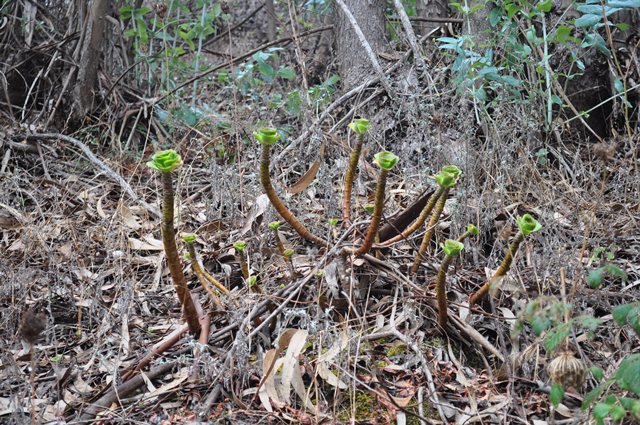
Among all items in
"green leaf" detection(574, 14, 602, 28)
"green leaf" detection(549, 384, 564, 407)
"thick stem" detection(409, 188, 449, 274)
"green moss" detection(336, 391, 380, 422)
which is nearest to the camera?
"green leaf" detection(549, 384, 564, 407)

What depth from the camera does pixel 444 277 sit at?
2.15m

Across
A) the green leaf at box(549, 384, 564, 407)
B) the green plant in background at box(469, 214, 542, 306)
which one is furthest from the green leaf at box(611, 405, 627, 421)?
the green plant in background at box(469, 214, 542, 306)

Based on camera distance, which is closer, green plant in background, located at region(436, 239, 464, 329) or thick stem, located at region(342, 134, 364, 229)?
green plant in background, located at region(436, 239, 464, 329)

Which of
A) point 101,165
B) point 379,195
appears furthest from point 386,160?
point 101,165

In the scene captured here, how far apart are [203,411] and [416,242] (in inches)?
46.3

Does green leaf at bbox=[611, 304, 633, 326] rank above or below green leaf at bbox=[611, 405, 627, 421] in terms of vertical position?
above

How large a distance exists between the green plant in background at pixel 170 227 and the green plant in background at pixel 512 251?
0.91m

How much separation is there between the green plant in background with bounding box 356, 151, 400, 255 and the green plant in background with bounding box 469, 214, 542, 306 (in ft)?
1.29

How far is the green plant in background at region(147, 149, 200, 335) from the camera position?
187 cm

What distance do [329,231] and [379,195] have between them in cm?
32

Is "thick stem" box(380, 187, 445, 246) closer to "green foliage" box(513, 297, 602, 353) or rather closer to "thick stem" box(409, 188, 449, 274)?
"thick stem" box(409, 188, 449, 274)

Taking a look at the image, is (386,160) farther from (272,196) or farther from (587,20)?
(587,20)

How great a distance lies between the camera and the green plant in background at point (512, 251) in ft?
6.43

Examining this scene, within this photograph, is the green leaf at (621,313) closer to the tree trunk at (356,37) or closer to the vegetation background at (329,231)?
the vegetation background at (329,231)
